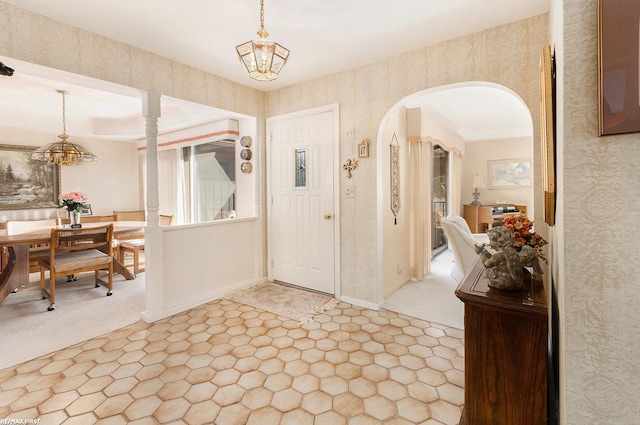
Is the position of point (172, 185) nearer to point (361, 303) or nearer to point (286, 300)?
point (286, 300)

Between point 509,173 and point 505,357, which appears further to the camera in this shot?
point 509,173

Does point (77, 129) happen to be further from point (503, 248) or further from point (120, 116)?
point (503, 248)

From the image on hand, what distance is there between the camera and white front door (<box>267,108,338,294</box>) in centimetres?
347

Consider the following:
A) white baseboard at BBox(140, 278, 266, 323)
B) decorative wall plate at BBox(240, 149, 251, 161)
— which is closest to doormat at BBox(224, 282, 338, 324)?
white baseboard at BBox(140, 278, 266, 323)

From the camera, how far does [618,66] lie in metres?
0.85

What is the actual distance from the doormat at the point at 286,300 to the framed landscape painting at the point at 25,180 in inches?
175

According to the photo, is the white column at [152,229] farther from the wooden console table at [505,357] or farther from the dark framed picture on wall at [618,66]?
the dark framed picture on wall at [618,66]

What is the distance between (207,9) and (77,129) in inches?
197

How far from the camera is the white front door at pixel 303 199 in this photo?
3475mm

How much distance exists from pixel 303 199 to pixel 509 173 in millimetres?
5471

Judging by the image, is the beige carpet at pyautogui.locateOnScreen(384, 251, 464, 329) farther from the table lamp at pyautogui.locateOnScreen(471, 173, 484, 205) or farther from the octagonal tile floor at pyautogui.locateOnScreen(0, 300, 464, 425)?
the table lamp at pyautogui.locateOnScreen(471, 173, 484, 205)

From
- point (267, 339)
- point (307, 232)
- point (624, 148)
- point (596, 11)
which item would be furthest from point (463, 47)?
point (267, 339)

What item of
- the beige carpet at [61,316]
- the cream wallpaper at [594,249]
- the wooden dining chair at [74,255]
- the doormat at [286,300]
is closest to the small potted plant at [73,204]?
the wooden dining chair at [74,255]

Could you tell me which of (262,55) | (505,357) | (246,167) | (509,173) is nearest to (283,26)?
(262,55)
